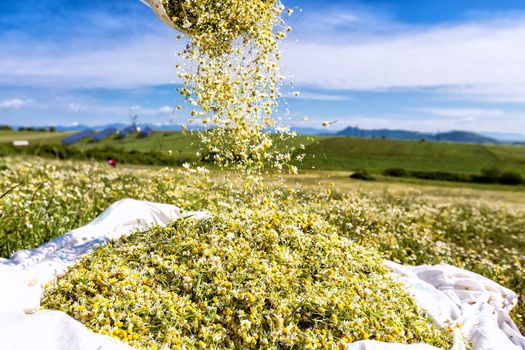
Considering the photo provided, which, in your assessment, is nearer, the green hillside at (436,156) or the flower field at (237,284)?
the flower field at (237,284)

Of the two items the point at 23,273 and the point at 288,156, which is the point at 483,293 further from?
the point at 23,273

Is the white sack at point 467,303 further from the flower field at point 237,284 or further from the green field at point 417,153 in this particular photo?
the green field at point 417,153

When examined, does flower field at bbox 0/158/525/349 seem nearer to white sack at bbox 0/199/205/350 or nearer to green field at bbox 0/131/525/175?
white sack at bbox 0/199/205/350

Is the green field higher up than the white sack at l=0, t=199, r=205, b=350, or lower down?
lower down

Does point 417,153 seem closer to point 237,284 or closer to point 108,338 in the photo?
point 237,284

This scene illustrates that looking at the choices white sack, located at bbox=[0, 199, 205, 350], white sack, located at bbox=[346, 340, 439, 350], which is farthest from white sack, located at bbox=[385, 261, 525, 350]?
white sack, located at bbox=[0, 199, 205, 350]

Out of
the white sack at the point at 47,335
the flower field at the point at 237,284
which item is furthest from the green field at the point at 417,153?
the white sack at the point at 47,335

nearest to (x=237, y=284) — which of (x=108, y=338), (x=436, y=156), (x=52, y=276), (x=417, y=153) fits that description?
Answer: (x=108, y=338)

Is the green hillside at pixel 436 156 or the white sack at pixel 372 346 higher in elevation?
the white sack at pixel 372 346

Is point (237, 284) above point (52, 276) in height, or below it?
above

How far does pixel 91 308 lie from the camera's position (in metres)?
3.97

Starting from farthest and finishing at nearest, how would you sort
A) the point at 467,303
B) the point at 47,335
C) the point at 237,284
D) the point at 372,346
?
the point at 467,303
the point at 237,284
the point at 372,346
the point at 47,335

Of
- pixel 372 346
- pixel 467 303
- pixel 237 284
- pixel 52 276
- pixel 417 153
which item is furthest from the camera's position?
pixel 417 153

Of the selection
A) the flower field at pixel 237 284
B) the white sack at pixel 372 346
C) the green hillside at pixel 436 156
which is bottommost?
the green hillside at pixel 436 156
